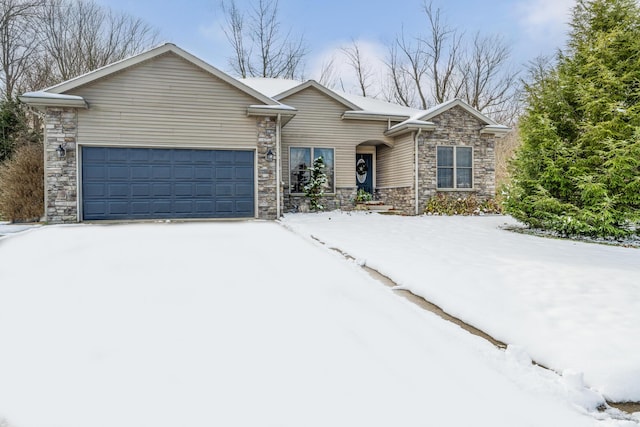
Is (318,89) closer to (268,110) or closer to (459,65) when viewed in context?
(268,110)

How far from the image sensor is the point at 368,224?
9859mm

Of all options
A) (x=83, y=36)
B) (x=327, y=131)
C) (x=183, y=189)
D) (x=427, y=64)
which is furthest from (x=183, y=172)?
(x=427, y=64)

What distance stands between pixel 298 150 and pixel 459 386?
11.5 m

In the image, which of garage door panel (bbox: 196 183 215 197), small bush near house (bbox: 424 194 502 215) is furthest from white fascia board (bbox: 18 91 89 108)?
small bush near house (bbox: 424 194 502 215)

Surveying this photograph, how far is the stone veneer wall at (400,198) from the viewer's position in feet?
42.3

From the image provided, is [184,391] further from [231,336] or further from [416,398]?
[416,398]

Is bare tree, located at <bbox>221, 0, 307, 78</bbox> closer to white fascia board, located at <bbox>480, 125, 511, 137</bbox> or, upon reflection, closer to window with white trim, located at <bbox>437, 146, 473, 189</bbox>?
window with white trim, located at <bbox>437, 146, 473, 189</bbox>

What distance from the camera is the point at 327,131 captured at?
13391 millimetres

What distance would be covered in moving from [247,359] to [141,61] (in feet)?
32.3

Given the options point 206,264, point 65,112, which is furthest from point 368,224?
point 65,112

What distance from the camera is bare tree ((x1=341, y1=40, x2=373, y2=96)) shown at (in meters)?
26.2

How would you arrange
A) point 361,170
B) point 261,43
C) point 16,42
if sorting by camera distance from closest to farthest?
point 361,170 → point 16,42 → point 261,43

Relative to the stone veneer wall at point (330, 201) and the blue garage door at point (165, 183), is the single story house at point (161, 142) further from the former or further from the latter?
the stone veneer wall at point (330, 201)

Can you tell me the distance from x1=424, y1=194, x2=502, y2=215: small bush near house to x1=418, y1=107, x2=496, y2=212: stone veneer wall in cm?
16
